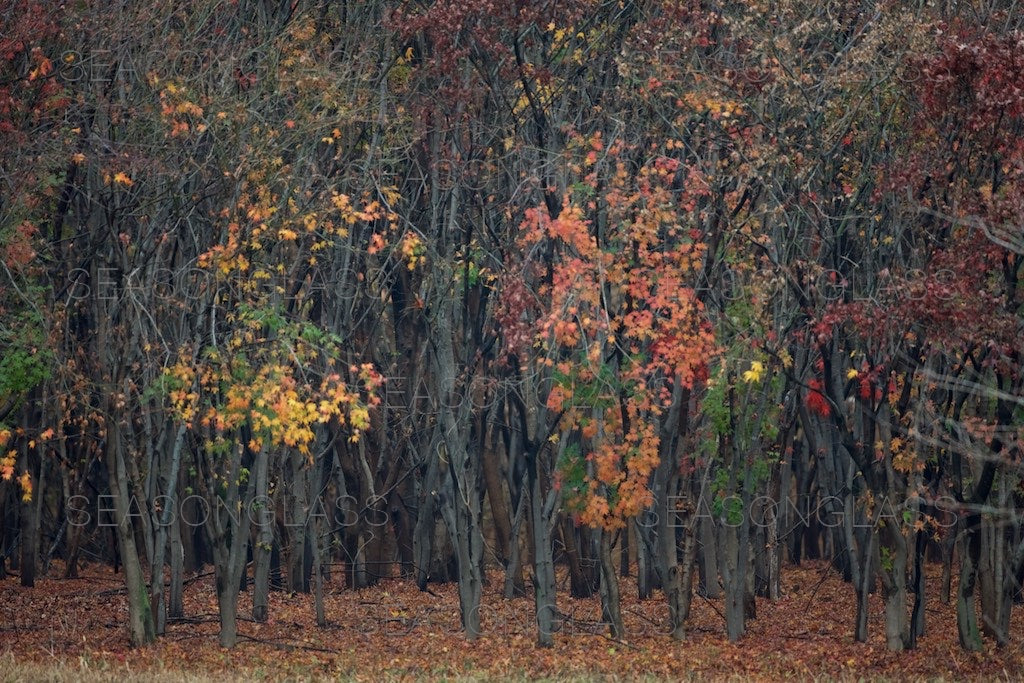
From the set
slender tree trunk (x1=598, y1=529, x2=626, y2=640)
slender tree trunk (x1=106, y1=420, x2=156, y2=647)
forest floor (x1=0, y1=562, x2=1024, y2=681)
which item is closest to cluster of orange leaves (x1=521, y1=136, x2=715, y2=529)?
slender tree trunk (x1=598, y1=529, x2=626, y2=640)

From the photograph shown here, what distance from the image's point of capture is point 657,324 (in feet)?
71.3

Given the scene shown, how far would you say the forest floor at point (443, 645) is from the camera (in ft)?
61.0

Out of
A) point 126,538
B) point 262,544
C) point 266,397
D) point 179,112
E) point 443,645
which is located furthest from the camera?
point 262,544

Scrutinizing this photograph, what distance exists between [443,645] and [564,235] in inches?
289

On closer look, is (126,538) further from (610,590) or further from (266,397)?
(610,590)

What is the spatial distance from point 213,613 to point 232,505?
5.46 m

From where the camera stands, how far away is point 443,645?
22531 mm

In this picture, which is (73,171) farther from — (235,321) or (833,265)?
(833,265)

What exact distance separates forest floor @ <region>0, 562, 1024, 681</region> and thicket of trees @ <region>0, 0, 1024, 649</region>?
2.69ft

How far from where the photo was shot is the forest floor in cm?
1859

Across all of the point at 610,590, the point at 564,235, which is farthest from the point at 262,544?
the point at 564,235

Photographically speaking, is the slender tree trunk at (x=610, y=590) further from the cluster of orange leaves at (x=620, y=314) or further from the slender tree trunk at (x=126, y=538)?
the slender tree trunk at (x=126, y=538)

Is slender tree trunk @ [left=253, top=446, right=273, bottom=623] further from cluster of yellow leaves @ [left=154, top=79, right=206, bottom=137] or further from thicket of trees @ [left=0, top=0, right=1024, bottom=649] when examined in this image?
cluster of yellow leaves @ [left=154, top=79, right=206, bottom=137]

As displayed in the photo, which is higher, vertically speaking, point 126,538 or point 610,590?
point 126,538
